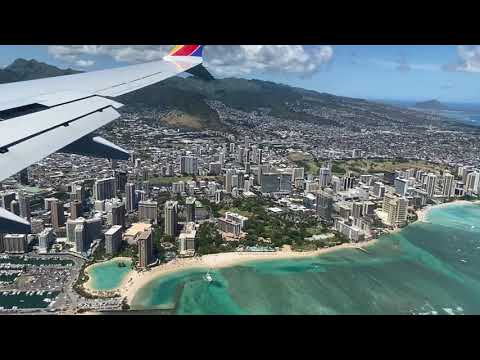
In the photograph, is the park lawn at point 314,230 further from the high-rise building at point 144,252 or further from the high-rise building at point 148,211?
the high-rise building at point 144,252

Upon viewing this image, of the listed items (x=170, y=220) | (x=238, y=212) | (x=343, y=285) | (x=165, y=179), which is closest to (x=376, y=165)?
(x=238, y=212)

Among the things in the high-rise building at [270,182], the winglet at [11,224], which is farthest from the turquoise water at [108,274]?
the winglet at [11,224]

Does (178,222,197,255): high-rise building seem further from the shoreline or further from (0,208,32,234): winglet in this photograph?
(0,208,32,234): winglet

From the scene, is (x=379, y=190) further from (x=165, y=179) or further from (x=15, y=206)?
(x=15, y=206)
